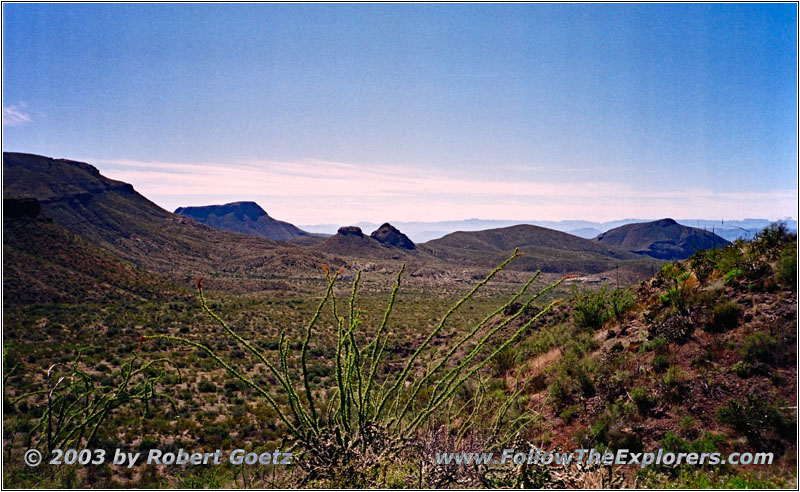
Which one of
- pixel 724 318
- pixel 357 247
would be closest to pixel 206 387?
pixel 724 318

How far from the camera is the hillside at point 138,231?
59844 mm

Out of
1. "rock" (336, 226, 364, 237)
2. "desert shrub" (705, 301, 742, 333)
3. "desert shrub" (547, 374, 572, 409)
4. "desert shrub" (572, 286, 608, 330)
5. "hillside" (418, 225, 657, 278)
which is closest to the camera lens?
"desert shrub" (547, 374, 572, 409)

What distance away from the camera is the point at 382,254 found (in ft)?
334

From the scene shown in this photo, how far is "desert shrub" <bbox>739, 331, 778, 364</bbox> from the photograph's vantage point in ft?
18.1

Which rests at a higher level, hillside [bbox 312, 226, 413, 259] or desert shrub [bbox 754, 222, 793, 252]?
desert shrub [bbox 754, 222, 793, 252]

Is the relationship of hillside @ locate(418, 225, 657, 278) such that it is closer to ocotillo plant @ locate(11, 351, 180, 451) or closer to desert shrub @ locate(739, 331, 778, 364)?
desert shrub @ locate(739, 331, 778, 364)

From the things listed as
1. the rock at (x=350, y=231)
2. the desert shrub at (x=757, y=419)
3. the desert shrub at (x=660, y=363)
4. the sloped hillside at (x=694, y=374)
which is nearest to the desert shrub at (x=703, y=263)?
the sloped hillside at (x=694, y=374)

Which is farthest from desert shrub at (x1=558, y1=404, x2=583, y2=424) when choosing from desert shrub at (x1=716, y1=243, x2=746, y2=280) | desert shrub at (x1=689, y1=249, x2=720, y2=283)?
desert shrub at (x1=689, y1=249, x2=720, y2=283)

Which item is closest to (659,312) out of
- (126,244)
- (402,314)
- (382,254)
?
(402,314)

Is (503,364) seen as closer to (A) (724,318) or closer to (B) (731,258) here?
(A) (724,318)

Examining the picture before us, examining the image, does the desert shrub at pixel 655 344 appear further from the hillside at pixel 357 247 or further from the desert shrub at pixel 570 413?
the hillside at pixel 357 247

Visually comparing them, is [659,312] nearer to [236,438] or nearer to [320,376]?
[236,438]

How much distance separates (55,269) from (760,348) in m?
38.0

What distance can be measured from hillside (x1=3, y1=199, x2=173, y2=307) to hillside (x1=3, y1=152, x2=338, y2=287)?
12780 millimetres
